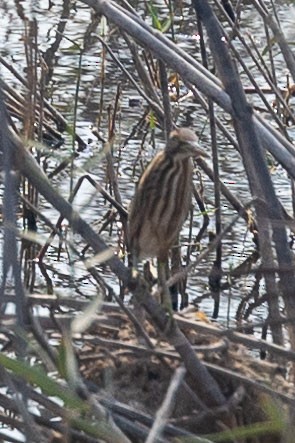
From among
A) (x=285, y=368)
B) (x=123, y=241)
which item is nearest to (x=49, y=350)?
(x=285, y=368)

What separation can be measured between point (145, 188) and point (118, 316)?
0.34 metres

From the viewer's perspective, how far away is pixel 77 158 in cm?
615

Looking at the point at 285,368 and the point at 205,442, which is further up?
the point at 205,442

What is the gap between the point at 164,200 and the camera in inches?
139

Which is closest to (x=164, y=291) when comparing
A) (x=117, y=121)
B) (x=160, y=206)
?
(x=160, y=206)

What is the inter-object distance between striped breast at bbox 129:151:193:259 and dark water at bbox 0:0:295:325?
0.79 meters

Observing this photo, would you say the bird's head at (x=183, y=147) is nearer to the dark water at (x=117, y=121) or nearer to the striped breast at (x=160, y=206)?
the striped breast at (x=160, y=206)

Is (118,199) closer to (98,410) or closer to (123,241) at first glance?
(123,241)

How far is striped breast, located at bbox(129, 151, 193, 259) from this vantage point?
3.54 meters

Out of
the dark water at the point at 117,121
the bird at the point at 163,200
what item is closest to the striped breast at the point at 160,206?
the bird at the point at 163,200

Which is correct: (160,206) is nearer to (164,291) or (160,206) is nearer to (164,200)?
(164,200)

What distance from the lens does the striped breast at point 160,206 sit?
3535mm

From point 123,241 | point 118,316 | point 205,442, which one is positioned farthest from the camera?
point 123,241

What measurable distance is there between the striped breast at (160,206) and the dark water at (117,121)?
31.0 inches
